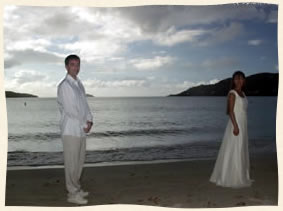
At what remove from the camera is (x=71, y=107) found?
12.4 feet

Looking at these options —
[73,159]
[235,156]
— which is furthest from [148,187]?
[235,156]

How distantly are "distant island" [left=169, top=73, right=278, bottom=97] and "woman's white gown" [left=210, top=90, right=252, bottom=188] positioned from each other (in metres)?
0.14

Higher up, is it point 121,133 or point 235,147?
point 121,133

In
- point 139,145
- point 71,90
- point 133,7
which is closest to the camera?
Result: point 71,90

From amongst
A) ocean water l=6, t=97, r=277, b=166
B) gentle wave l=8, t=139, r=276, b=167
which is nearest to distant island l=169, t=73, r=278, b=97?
ocean water l=6, t=97, r=277, b=166

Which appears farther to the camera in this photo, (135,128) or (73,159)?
(135,128)

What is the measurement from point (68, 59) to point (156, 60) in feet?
3.29

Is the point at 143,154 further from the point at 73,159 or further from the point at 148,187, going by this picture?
the point at 73,159

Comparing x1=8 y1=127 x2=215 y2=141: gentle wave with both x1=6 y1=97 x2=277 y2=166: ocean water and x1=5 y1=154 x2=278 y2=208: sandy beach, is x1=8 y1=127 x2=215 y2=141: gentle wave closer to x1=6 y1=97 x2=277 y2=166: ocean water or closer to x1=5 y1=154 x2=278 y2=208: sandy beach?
x1=6 y1=97 x2=277 y2=166: ocean water

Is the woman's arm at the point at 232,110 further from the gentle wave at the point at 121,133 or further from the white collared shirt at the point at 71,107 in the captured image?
the white collared shirt at the point at 71,107

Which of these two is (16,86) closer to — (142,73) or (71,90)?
(71,90)

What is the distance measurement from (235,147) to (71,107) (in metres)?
1.91

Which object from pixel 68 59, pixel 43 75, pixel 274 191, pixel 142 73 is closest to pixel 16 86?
pixel 43 75

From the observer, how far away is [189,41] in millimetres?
4254
